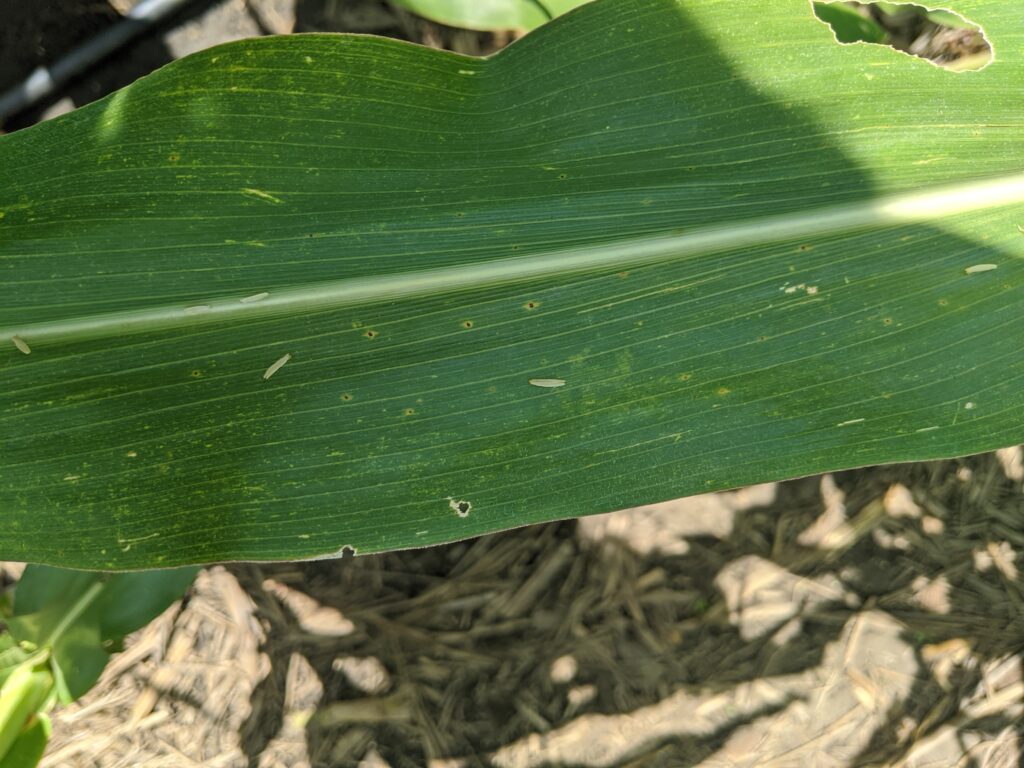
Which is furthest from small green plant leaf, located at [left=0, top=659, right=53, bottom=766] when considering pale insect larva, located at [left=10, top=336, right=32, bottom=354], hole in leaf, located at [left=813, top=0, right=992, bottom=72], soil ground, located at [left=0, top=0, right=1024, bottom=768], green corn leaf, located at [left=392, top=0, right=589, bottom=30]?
hole in leaf, located at [left=813, top=0, right=992, bottom=72]

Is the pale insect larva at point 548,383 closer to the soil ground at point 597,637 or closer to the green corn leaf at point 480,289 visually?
the green corn leaf at point 480,289

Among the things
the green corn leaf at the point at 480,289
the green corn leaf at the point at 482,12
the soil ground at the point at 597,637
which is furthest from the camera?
the soil ground at the point at 597,637

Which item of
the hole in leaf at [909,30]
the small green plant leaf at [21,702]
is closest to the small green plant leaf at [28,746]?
the small green plant leaf at [21,702]

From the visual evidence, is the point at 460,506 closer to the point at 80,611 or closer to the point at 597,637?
the point at 80,611

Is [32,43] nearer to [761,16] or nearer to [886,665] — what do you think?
[761,16]

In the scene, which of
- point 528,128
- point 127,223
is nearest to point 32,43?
point 127,223

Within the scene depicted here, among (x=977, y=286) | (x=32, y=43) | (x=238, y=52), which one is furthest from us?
(x=32, y=43)
